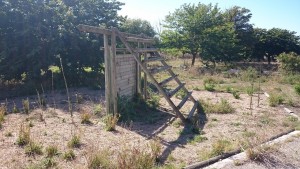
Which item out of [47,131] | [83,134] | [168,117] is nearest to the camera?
[83,134]

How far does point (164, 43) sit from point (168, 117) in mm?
16641

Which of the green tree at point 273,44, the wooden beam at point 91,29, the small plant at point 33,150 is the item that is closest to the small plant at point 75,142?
the small plant at point 33,150

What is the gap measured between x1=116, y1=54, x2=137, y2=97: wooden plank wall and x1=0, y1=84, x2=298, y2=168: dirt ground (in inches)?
43.0

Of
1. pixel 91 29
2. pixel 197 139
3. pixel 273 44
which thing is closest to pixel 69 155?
pixel 197 139

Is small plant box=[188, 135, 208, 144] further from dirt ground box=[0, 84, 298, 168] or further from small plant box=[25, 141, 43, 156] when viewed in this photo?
small plant box=[25, 141, 43, 156]

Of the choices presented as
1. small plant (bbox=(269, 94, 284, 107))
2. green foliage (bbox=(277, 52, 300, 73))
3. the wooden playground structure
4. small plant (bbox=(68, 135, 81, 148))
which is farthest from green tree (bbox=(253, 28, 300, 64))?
small plant (bbox=(68, 135, 81, 148))

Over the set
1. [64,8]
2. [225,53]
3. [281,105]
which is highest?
[64,8]

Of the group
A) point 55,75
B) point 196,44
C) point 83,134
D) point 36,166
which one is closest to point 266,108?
point 83,134

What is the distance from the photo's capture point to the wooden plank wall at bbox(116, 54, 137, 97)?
8148mm

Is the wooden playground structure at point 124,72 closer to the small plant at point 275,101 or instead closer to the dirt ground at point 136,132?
the dirt ground at point 136,132

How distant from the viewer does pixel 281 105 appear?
993 cm

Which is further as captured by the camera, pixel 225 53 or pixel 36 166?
pixel 225 53

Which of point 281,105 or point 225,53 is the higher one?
point 225,53

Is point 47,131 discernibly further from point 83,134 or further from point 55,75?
point 55,75
